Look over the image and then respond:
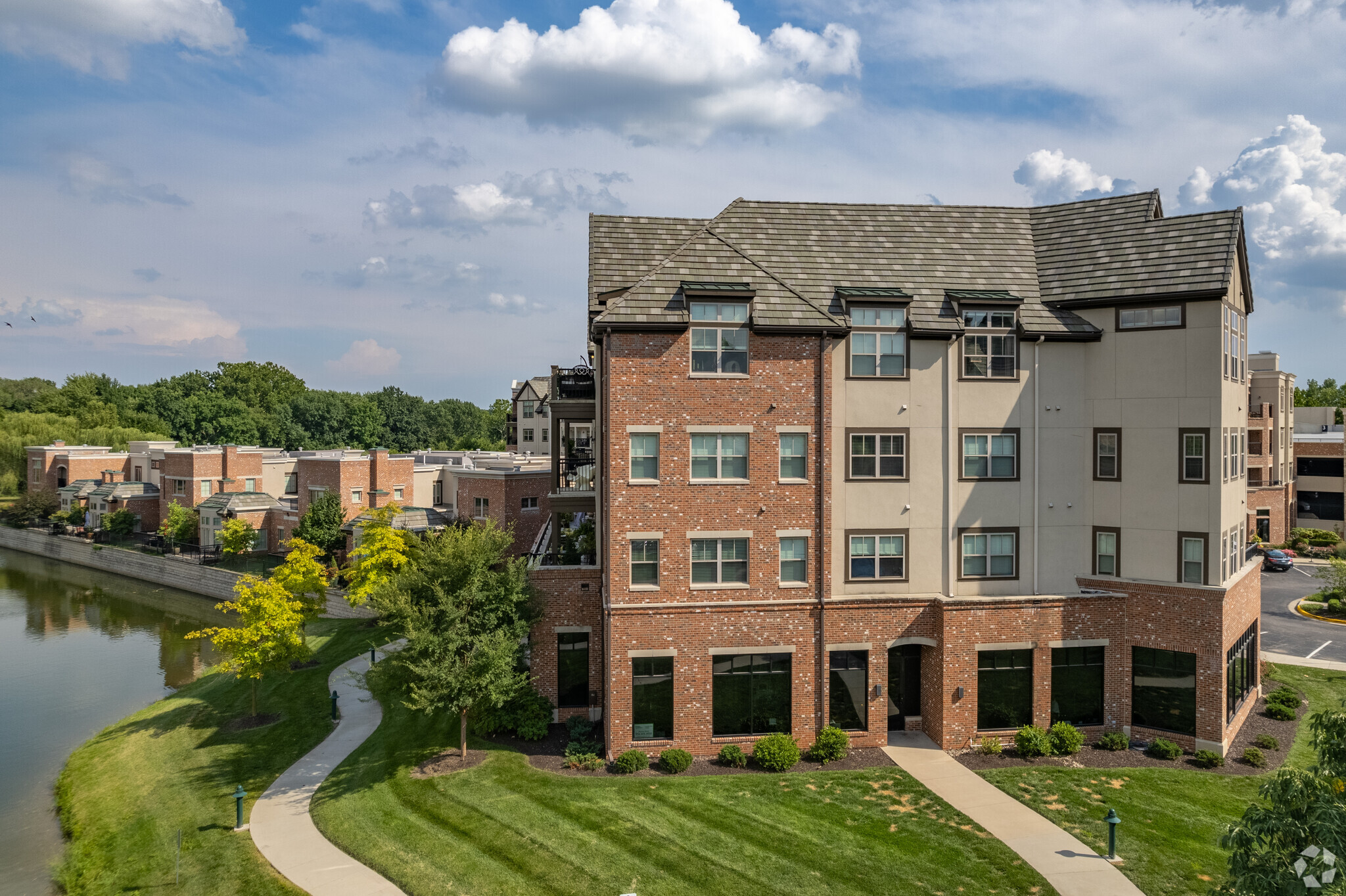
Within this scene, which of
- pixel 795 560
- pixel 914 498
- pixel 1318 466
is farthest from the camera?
pixel 1318 466

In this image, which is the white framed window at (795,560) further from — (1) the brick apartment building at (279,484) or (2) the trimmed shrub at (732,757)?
(1) the brick apartment building at (279,484)

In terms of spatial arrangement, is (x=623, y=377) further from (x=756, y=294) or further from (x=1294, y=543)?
(x=1294, y=543)

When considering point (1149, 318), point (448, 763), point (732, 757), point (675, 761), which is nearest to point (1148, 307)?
point (1149, 318)

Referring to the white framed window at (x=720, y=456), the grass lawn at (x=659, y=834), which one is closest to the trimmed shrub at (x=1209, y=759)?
the grass lawn at (x=659, y=834)

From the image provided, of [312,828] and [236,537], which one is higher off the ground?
[236,537]

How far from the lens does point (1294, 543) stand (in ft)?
176

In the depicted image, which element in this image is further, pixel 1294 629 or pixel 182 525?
pixel 182 525

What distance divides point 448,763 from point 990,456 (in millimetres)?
17524

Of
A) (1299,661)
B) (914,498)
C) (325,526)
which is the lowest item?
(1299,661)

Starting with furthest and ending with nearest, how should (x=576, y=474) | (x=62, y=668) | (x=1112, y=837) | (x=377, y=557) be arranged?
1. (x=62, y=668)
2. (x=377, y=557)
3. (x=576, y=474)
4. (x=1112, y=837)

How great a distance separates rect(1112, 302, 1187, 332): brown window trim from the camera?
2095 centimetres

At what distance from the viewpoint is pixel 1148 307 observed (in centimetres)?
2152

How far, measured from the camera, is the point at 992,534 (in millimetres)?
22141

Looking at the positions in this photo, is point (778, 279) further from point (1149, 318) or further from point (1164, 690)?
point (1164, 690)
